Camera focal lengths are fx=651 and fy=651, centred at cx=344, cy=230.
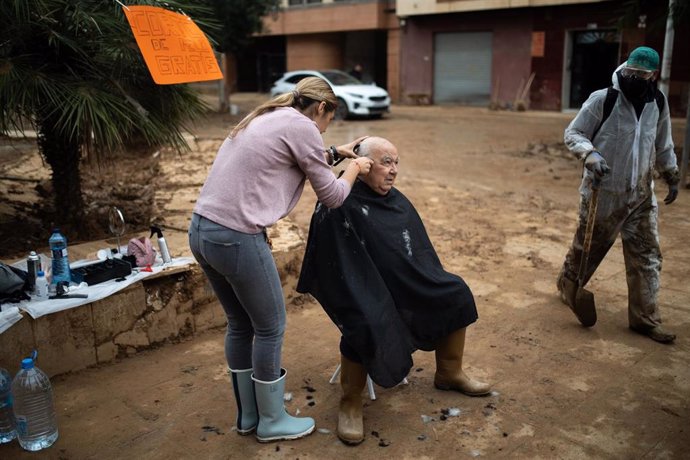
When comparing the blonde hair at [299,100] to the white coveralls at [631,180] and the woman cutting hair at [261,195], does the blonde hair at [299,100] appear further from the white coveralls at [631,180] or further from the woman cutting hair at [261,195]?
the white coveralls at [631,180]

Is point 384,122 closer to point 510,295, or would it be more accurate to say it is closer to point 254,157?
point 510,295

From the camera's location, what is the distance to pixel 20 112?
441 centimetres

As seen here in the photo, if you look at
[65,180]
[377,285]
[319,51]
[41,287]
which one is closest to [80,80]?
[65,180]

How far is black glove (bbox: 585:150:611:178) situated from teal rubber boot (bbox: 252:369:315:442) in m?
2.26

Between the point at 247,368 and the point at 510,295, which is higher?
the point at 247,368

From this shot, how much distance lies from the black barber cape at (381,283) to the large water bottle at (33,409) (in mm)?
1340

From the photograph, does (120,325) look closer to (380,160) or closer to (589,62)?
(380,160)

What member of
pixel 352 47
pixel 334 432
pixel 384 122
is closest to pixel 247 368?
pixel 334 432

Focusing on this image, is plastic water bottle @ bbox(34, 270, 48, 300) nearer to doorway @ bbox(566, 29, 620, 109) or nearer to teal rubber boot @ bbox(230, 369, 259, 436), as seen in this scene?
teal rubber boot @ bbox(230, 369, 259, 436)

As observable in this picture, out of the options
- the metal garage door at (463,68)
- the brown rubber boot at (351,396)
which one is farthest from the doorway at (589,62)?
the brown rubber boot at (351,396)

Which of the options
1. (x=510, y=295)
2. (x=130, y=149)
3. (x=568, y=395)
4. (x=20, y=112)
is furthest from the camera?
(x=130, y=149)

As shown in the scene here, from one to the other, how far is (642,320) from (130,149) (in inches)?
335

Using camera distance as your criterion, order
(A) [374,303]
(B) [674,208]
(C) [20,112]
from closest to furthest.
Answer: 1. (A) [374,303]
2. (C) [20,112]
3. (B) [674,208]

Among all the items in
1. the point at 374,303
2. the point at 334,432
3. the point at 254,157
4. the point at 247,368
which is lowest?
the point at 334,432
